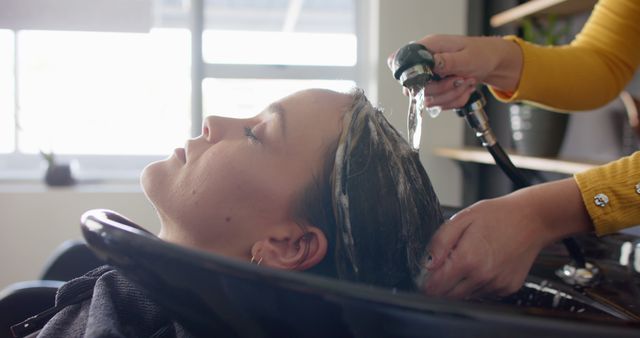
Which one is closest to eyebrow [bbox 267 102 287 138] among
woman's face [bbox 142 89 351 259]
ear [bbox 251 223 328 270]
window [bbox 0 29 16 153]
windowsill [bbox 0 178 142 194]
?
woman's face [bbox 142 89 351 259]

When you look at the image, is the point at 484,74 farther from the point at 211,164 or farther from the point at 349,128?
the point at 211,164

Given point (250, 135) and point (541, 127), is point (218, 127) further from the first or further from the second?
point (541, 127)

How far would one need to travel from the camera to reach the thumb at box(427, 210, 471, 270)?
766mm

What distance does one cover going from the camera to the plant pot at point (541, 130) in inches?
83.7

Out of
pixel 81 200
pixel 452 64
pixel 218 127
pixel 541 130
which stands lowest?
pixel 81 200

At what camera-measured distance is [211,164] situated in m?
0.86

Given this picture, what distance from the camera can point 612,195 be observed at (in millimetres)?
796

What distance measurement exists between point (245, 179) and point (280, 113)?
0.40ft

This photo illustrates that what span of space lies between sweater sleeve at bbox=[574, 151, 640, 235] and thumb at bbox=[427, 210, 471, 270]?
0.18 metres

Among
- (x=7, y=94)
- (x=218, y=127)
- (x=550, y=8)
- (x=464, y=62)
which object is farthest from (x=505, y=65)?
(x=7, y=94)

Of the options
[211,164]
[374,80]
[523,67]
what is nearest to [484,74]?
[523,67]

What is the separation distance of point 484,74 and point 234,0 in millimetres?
2364

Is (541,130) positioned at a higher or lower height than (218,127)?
lower

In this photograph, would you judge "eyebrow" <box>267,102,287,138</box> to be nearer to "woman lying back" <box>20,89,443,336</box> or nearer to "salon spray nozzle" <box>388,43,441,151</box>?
"woman lying back" <box>20,89,443,336</box>
